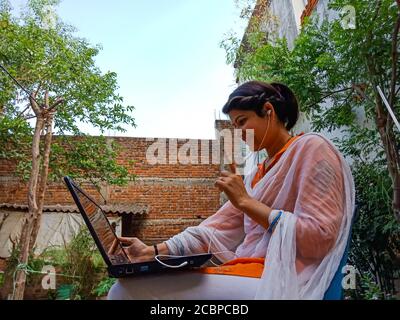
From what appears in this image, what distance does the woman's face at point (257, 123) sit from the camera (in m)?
0.86

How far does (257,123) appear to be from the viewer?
86 cm

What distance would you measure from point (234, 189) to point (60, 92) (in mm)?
3709

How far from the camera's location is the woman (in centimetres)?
65

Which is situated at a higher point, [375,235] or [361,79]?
[361,79]

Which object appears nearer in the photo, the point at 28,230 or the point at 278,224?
the point at 278,224

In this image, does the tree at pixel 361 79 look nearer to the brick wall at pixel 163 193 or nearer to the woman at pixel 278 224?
the woman at pixel 278 224

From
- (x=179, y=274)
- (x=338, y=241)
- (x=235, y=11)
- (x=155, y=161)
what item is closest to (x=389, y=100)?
(x=338, y=241)

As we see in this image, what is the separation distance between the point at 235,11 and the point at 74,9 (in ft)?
6.77

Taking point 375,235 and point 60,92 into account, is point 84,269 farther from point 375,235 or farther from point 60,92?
point 375,235

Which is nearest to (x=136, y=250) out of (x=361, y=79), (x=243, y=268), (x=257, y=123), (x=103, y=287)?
(x=243, y=268)

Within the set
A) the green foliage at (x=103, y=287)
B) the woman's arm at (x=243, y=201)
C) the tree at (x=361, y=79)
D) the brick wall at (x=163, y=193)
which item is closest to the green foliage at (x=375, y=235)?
the tree at (x=361, y=79)

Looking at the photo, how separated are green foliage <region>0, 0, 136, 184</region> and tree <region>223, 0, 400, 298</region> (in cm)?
196

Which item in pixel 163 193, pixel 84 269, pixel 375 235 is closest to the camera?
pixel 375 235

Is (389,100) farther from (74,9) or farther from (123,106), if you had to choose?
(74,9)
